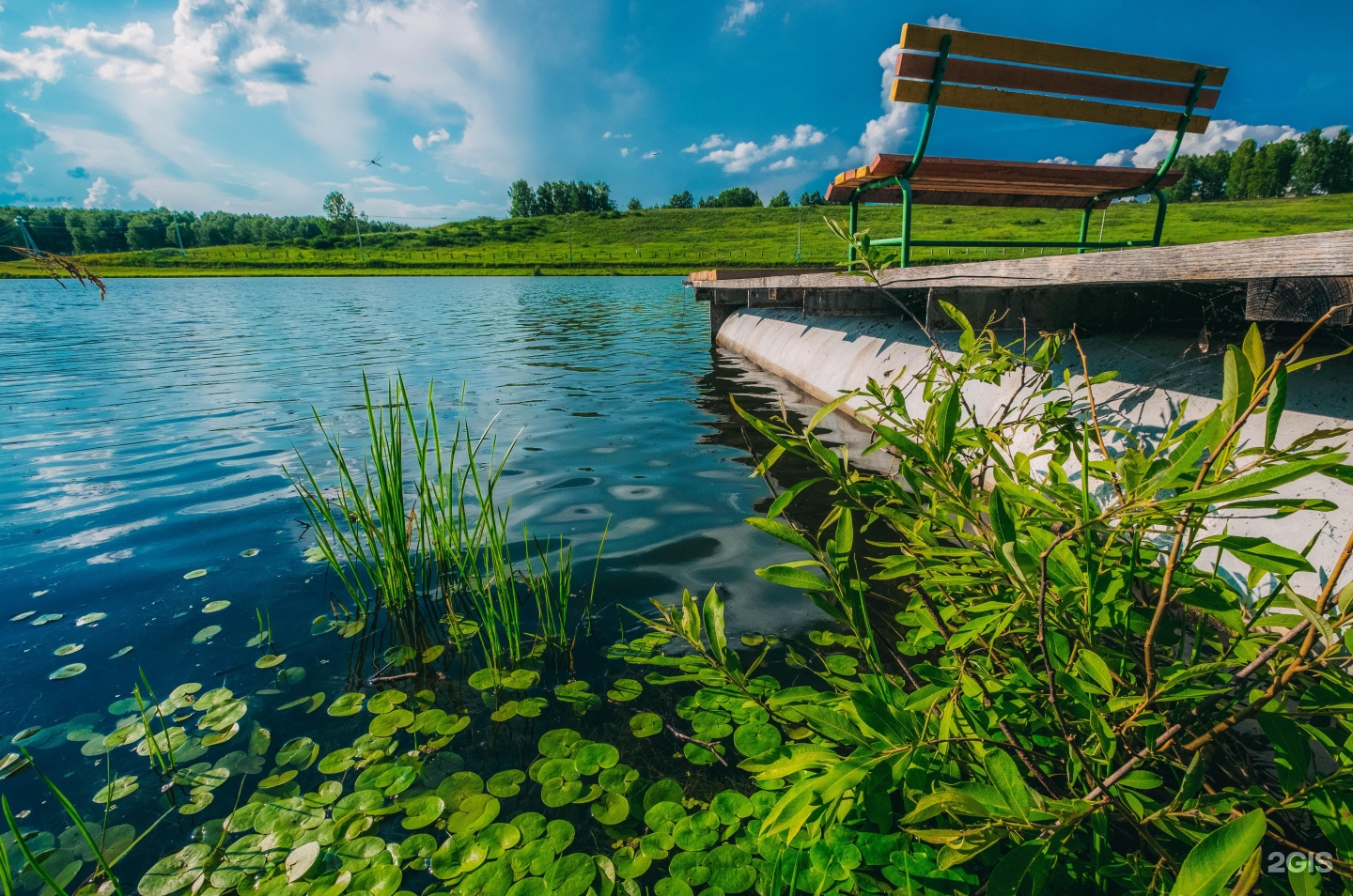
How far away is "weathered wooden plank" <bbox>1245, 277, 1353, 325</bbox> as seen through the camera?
1.53m

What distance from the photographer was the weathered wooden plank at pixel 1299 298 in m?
1.53

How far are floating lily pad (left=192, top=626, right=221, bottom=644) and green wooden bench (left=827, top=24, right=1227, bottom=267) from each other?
444cm

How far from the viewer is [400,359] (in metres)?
9.95

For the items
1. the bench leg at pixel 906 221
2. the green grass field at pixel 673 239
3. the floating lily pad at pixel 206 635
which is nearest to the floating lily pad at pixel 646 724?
the floating lily pad at pixel 206 635

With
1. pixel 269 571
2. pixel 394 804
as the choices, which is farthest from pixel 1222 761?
pixel 269 571

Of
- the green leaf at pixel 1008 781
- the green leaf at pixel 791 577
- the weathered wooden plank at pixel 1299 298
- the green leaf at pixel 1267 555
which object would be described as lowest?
the green leaf at pixel 1008 781

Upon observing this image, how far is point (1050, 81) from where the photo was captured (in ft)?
15.4

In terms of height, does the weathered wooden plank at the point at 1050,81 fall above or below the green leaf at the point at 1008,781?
above

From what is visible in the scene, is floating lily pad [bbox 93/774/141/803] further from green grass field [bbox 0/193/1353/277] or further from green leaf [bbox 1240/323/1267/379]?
green grass field [bbox 0/193/1353/277]

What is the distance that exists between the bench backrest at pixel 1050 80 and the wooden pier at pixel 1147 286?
166cm

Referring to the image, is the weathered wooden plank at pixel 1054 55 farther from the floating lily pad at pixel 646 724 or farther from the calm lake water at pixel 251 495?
the floating lily pad at pixel 646 724

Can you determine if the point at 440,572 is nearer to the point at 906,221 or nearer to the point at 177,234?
the point at 906,221

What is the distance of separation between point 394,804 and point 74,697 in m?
1.44

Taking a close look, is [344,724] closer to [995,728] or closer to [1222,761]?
[995,728]
